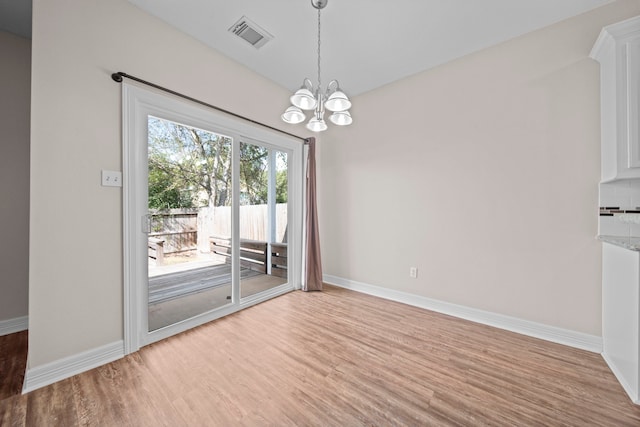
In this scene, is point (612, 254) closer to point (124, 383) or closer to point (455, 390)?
point (455, 390)

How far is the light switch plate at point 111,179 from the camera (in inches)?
71.1

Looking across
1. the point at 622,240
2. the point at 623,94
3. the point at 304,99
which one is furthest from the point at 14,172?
the point at 622,240

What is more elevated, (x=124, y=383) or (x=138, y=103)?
(x=138, y=103)

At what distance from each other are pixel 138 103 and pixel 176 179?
697 mm

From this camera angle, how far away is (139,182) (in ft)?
6.55

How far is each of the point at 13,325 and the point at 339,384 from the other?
306 centimetres

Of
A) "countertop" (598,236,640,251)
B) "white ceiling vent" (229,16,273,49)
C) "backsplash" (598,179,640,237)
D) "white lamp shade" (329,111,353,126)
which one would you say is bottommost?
"countertop" (598,236,640,251)

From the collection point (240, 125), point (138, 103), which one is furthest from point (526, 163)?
point (138, 103)

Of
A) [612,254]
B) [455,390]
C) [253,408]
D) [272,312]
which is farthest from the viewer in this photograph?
[272,312]

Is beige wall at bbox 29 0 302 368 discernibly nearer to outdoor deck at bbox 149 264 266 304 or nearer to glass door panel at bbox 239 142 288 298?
outdoor deck at bbox 149 264 266 304

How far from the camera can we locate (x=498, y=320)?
2379 millimetres

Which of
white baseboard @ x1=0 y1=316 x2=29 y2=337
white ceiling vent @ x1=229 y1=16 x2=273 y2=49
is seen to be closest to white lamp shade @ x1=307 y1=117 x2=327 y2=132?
white ceiling vent @ x1=229 y1=16 x2=273 y2=49

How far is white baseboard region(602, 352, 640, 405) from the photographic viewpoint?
142 centimetres

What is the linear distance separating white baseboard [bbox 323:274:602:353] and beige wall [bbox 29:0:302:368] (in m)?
2.84
